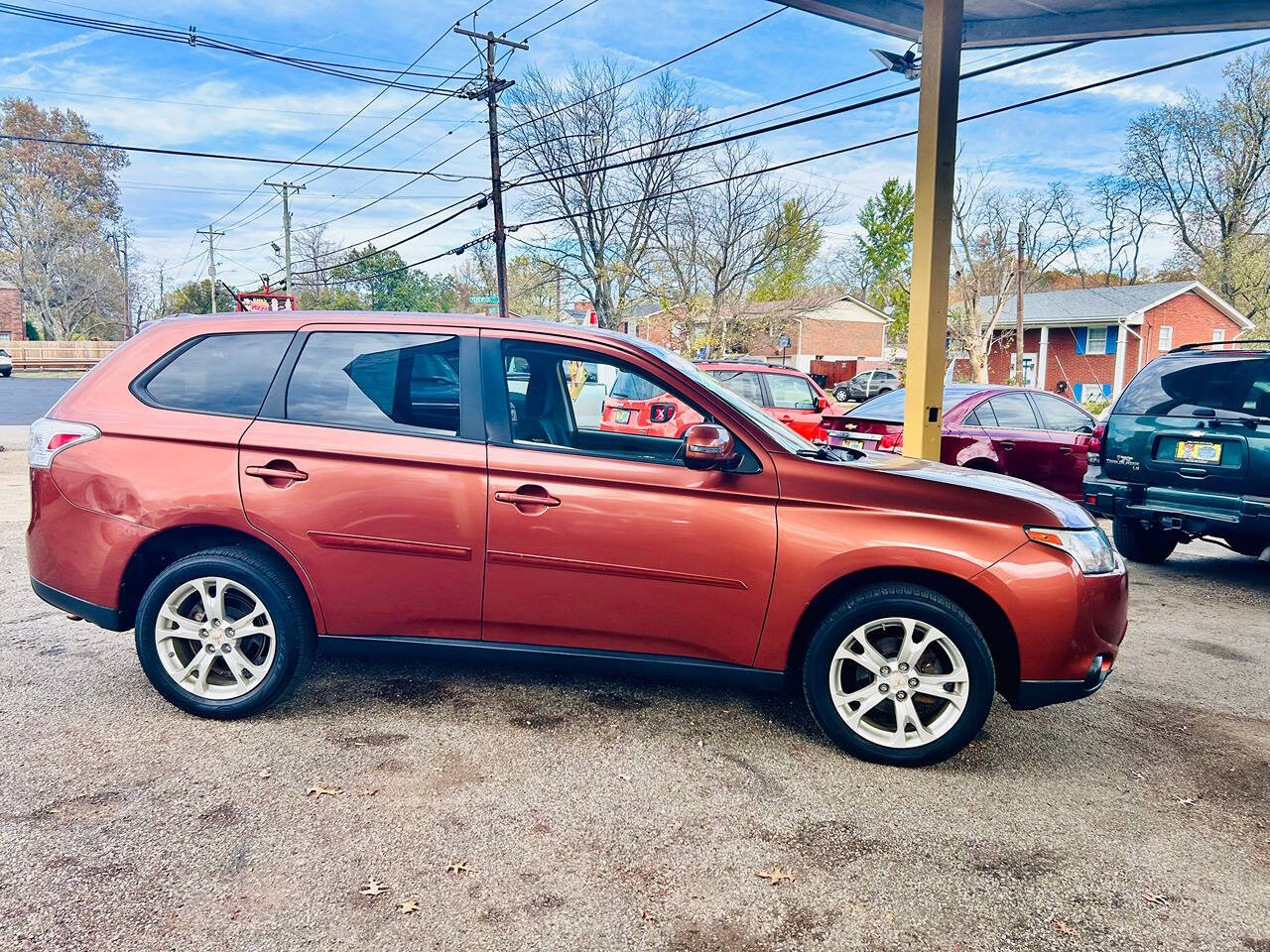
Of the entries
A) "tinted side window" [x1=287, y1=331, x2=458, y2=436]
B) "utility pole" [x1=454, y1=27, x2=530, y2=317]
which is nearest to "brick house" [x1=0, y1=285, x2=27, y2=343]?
"utility pole" [x1=454, y1=27, x2=530, y2=317]

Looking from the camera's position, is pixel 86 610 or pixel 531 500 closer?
pixel 531 500

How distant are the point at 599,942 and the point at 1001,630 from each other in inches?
79.6

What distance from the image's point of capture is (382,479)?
3.59 m

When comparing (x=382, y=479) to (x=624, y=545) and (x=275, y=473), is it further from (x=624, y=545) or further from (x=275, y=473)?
(x=624, y=545)

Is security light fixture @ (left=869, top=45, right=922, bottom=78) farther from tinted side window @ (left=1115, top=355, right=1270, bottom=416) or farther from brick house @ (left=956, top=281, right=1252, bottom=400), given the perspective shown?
brick house @ (left=956, top=281, right=1252, bottom=400)

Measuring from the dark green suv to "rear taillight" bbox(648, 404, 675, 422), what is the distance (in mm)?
4263

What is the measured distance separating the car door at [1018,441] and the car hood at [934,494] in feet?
18.1

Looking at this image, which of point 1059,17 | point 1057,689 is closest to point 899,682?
point 1057,689

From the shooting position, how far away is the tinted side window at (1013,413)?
894 centimetres

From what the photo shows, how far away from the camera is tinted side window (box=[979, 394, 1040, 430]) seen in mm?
8938

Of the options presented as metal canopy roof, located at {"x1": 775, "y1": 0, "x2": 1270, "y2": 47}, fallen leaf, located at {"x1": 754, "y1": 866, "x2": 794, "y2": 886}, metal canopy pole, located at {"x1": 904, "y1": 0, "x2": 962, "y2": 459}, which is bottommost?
fallen leaf, located at {"x1": 754, "y1": 866, "x2": 794, "y2": 886}

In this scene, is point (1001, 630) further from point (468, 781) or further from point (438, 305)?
point (438, 305)

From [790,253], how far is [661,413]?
35.3 metres

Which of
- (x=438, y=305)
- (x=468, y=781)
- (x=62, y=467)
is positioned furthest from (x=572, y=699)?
(x=438, y=305)
